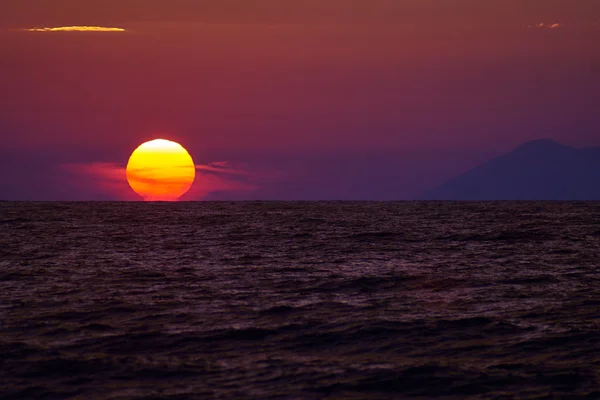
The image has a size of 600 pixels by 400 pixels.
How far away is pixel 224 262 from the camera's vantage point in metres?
39.2

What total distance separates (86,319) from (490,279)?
652 inches

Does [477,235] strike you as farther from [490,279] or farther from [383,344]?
[383,344]

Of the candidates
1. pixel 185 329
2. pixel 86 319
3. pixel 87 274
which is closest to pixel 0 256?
pixel 87 274

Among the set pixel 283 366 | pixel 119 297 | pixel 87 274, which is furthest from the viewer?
pixel 87 274

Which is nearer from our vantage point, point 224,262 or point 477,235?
point 224,262

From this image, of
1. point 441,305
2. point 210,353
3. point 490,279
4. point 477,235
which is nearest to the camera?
point 210,353

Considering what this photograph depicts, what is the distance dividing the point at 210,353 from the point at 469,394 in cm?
617

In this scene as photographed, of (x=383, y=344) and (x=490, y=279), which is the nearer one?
(x=383, y=344)

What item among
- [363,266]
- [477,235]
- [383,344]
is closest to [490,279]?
[363,266]

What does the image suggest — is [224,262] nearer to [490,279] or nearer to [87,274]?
[87,274]

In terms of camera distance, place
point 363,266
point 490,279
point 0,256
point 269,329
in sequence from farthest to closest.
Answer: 1. point 0,256
2. point 363,266
3. point 490,279
4. point 269,329

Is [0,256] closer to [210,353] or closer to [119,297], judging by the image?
[119,297]

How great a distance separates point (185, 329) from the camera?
66.8 ft

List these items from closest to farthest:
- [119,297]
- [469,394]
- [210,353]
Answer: [469,394]
[210,353]
[119,297]
